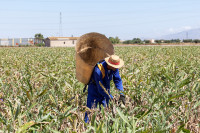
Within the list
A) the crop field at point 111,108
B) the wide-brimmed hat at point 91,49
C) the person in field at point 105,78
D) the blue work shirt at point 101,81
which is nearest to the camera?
the crop field at point 111,108

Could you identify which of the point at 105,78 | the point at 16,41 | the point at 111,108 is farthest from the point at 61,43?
the point at 111,108

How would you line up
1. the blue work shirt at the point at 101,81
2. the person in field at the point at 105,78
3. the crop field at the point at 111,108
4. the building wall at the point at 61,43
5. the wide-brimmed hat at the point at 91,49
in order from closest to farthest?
the crop field at the point at 111,108
the person in field at the point at 105,78
the blue work shirt at the point at 101,81
the wide-brimmed hat at the point at 91,49
the building wall at the point at 61,43

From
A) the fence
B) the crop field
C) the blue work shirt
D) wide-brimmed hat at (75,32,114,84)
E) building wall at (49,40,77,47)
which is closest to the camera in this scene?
the crop field

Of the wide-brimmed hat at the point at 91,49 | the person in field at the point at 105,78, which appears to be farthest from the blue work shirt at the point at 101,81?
the wide-brimmed hat at the point at 91,49

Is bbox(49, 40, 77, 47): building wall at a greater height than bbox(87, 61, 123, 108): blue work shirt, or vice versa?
bbox(49, 40, 77, 47): building wall

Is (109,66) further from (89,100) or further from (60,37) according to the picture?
(60,37)

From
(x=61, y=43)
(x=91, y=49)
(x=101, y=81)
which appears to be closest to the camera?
(x=101, y=81)

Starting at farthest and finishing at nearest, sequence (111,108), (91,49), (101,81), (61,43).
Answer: (61,43) → (91,49) → (101,81) → (111,108)

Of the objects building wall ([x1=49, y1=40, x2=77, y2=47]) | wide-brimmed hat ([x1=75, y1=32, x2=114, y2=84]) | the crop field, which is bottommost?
the crop field

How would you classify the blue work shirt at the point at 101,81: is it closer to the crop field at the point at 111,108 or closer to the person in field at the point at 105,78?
the person in field at the point at 105,78

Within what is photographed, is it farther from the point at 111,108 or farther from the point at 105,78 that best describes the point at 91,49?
the point at 111,108

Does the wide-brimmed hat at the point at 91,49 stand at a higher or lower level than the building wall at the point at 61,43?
lower

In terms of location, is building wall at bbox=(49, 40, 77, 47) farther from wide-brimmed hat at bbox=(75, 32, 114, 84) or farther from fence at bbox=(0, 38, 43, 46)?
wide-brimmed hat at bbox=(75, 32, 114, 84)

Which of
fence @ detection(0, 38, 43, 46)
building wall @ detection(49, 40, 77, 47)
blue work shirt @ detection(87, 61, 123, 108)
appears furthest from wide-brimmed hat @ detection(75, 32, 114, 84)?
fence @ detection(0, 38, 43, 46)
